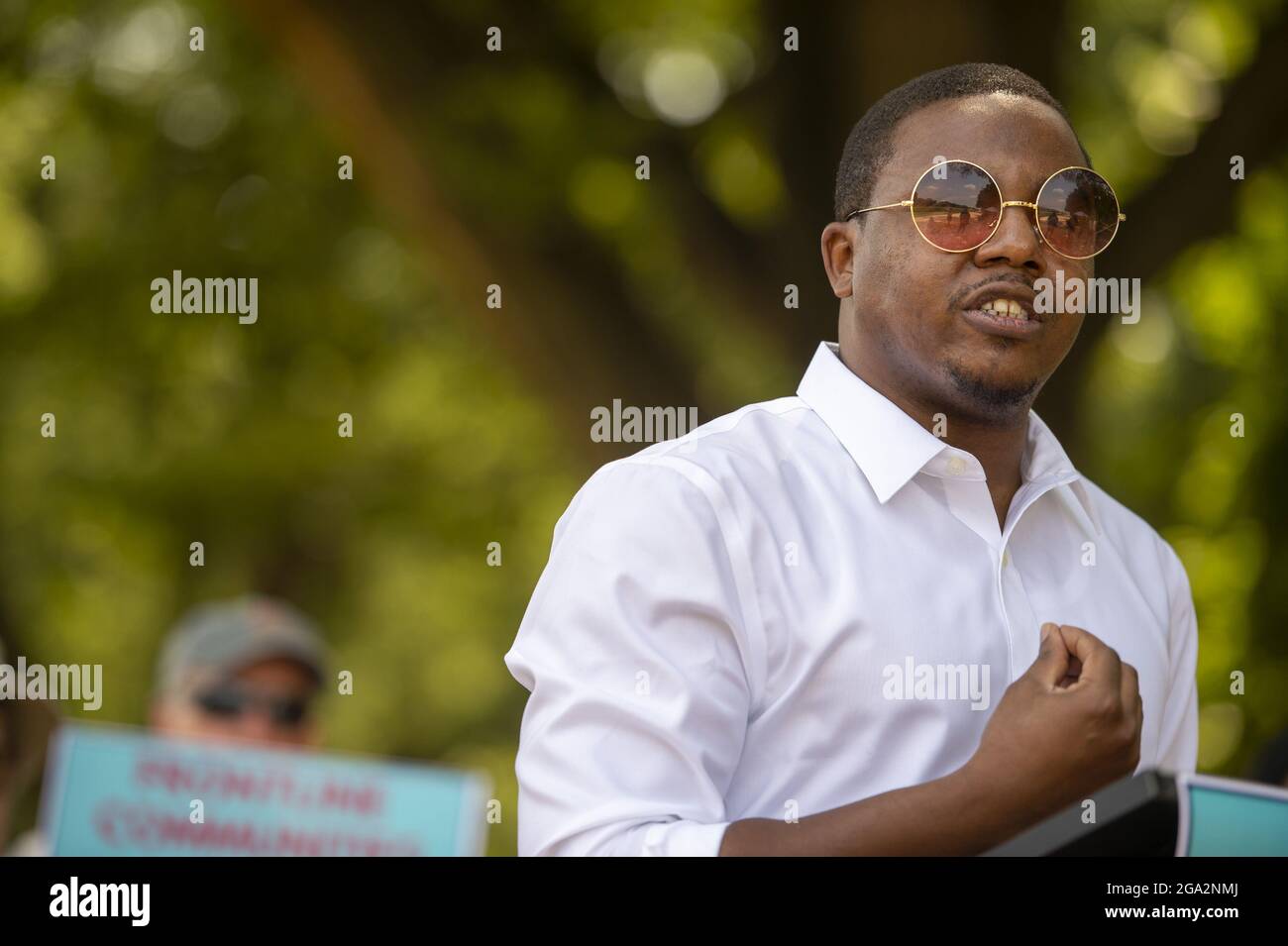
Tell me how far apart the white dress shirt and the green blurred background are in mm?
3288

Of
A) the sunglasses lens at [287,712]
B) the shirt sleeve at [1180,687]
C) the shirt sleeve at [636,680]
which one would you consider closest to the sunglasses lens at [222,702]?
the sunglasses lens at [287,712]

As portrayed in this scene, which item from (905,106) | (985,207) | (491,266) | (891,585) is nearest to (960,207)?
(985,207)

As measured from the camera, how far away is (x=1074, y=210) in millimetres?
2768

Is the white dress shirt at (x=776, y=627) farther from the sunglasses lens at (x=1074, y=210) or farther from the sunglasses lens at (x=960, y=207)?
the sunglasses lens at (x=1074, y=210)

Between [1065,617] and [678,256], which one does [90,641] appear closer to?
[678,256]

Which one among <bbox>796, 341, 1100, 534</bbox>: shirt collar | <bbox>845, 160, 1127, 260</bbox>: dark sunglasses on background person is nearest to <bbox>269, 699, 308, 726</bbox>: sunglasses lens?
<bbox>796, 341, 1100, 534</bbox>: shirt collar

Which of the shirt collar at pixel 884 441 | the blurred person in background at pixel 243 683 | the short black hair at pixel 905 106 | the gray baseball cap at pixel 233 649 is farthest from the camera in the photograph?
the gray baseball cap at pixel 233 649

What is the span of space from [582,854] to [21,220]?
360 inches

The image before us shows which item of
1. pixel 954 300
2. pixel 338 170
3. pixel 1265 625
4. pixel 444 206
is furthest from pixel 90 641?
pixel 954 300

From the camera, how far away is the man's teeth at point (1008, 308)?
2.75 meters

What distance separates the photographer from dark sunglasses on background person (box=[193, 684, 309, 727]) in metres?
5.52

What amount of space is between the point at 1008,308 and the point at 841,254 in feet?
1.20

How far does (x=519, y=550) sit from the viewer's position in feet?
38.0

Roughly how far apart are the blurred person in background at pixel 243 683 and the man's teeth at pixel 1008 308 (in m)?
3.38
